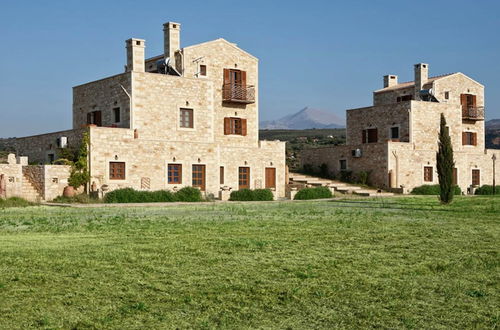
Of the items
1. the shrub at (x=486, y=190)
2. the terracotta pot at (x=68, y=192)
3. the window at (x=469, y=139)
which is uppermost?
the window at (x=469, y=139)

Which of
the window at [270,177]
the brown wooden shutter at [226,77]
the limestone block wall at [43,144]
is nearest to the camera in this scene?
the limestone block wall at [43,144]

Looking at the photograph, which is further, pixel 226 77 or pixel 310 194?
pixel 226 77

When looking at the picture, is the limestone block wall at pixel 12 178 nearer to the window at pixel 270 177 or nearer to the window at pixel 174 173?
the window at pixel 174 173

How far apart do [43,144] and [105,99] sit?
Answer: 12.6 ft

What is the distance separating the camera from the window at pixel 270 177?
3638 cm

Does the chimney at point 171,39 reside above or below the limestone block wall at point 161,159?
above

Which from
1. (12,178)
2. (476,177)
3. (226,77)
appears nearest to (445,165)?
(226,77)

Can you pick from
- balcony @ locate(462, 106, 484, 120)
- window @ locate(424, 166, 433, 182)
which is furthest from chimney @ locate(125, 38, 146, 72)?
balcony @ locate(462, 106, 484, 120)

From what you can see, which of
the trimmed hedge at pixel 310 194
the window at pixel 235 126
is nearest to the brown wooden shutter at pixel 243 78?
the window at pixel 235 126

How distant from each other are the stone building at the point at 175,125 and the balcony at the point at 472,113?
1662cm

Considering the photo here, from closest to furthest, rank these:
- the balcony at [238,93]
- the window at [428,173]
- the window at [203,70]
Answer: the window at [203,70] < the balcony at [238,93] < the window at [428,173]

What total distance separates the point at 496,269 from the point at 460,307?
2465 millimetres

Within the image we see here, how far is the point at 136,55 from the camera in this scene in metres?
32.2

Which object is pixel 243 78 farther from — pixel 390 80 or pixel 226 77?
pixel 390 80
